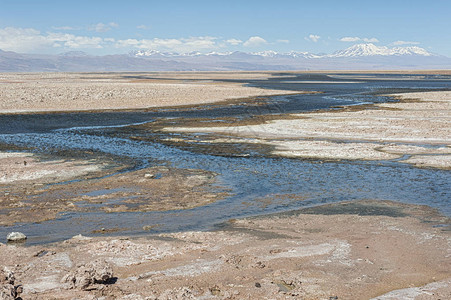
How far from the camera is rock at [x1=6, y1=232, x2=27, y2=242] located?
11195mm

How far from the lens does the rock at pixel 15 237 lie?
36.7ft

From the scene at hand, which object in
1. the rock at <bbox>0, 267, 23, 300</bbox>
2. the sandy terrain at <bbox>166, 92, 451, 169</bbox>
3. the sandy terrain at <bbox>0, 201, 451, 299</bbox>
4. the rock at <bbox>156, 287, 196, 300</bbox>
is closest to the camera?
the rock at <bbox>0, 267, 23, 300</bbox>

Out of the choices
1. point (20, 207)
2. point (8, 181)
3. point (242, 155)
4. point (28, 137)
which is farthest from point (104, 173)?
point (28, 137)

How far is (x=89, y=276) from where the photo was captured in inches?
333

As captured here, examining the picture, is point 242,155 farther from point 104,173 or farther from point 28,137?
point 28,137

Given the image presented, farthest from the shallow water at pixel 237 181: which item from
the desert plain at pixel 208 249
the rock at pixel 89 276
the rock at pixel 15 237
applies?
the rock at pixel 89 276

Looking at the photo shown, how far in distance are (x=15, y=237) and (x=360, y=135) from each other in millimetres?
22178

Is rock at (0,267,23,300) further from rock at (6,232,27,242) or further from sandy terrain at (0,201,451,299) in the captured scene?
rock at (6,232,27,242)

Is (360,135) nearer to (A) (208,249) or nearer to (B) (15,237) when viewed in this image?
(A) (208,249)

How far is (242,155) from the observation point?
23109 mm

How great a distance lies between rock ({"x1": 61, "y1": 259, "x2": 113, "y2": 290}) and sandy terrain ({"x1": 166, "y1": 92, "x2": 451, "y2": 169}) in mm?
15216

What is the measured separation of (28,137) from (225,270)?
23.4 meters

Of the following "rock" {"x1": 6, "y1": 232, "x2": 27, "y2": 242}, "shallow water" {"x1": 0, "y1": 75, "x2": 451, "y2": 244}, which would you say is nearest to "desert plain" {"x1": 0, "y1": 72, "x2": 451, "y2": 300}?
"rock" {"x1": 6, "y1": 232, "x2": 27, "y2": 242}

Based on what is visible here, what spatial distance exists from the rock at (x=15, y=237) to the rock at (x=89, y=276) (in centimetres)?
314
